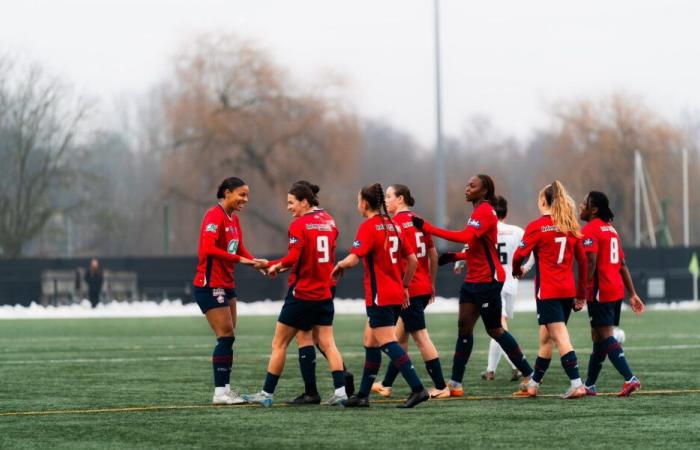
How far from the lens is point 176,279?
4812cm

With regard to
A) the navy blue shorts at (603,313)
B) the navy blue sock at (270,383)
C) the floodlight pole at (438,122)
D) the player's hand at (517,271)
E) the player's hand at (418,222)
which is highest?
the floodlight pole at (438,122)

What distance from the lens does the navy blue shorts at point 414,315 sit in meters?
13.3

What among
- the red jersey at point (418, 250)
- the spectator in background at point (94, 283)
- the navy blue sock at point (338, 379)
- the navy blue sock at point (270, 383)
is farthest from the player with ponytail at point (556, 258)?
the spectator in background at point (94, 283)

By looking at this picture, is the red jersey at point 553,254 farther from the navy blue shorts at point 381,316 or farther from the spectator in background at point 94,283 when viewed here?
the spectator in background at point 94,283

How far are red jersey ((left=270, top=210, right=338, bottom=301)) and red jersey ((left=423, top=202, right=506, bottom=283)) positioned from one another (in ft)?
4.05

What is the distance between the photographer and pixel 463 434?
10.4 m

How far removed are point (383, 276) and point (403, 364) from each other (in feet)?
2.69

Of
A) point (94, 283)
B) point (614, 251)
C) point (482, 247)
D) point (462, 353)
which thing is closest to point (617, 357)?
point (614, 251)

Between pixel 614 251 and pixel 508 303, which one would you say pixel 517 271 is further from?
pixel 508 303

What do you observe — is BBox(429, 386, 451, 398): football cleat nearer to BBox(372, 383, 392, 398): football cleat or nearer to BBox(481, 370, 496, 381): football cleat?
BBox(372, 383, 392, 398): football cleat

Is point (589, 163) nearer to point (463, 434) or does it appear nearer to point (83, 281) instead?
point (83, 281)

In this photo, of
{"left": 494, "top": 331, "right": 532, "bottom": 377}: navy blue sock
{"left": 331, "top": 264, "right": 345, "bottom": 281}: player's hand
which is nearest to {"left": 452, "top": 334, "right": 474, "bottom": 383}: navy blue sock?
{"left": 494, "top": 331, "right": 532, "bottom": 377}: navy blue sock

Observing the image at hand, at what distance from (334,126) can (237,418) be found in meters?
44.9

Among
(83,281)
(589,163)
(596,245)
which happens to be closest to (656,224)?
(589,163)
